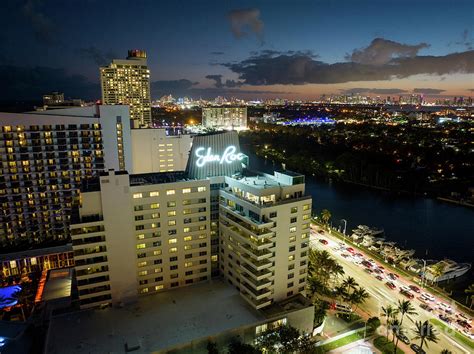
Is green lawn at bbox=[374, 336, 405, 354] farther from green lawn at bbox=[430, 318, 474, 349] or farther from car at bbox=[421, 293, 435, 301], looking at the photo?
car at bbox=[421, 293, 435, 301]

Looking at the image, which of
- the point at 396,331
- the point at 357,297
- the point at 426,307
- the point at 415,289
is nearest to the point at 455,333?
the point at 426,307

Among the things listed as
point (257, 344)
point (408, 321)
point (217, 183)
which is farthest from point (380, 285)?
point (217, 183)

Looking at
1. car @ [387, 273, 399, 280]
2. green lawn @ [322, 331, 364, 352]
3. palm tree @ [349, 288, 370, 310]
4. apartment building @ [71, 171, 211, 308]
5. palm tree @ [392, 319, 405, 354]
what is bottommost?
green lawn @ [322, 331, 364, 352]

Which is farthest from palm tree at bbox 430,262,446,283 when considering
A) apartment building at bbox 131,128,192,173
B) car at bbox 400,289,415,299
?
apartment building at bbox 131,128,192,173

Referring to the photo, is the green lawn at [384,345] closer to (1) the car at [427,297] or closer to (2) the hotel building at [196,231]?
(2) the hotel building at [196,231]

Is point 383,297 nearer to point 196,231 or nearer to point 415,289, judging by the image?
point 415,289
